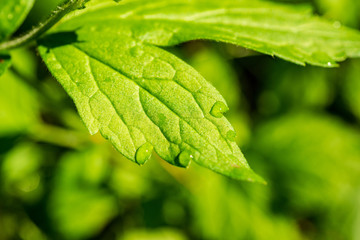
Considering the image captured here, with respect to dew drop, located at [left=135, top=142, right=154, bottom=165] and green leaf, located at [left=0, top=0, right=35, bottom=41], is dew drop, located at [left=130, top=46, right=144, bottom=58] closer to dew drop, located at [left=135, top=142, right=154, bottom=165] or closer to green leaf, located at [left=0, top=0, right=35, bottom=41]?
dew drop, located at [left=135, top=142, right=154, bottom=165]

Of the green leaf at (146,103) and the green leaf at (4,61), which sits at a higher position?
the green leaf at (4,61)

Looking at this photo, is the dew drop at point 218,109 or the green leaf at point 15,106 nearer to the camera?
the dew drop at point 218,109

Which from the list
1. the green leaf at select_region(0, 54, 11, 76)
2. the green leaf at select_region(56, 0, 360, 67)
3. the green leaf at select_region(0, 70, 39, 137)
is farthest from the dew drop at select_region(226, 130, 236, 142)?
the green leaf at select_region(0, 70, 39, 137)

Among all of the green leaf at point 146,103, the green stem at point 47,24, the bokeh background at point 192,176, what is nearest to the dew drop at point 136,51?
the green leaf at point 146,103

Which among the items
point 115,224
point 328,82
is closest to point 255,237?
point 115,224

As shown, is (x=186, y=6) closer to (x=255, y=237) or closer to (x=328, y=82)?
(x=255, y=237)

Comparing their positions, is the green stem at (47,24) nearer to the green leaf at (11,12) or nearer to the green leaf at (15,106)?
the green leaf at (11,12)
